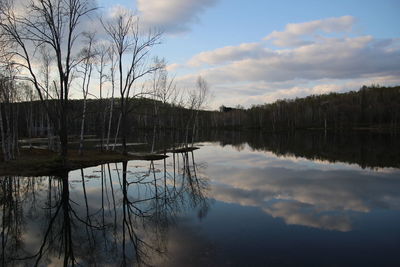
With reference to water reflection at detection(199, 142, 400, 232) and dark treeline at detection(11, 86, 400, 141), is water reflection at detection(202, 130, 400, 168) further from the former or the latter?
dark treeline at detection(11, 86, 400, 141)

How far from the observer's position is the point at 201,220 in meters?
10.5

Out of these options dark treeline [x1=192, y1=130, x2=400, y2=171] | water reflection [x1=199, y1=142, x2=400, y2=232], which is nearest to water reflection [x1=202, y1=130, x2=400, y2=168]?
dark treeline [x1=192, y1=130, x2=400, y2=171]

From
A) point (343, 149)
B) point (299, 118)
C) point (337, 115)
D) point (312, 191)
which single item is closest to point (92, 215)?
point (312, 191)

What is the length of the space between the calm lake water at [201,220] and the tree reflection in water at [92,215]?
0.13ft

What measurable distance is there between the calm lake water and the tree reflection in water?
39mm

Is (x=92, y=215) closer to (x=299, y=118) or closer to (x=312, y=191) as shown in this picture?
(x=312, y=191)

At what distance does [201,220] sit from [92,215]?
14.3 ft

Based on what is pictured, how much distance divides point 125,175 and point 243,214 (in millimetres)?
10918

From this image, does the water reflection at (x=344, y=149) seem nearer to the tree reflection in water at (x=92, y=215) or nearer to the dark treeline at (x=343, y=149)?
the dark treeline at (x=343, y=149)

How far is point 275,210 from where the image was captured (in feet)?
38.8

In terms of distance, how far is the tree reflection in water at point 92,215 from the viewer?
7746mm

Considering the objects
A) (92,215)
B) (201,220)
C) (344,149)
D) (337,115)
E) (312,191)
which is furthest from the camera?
(337,115)

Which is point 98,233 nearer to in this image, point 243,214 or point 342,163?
point 243,214

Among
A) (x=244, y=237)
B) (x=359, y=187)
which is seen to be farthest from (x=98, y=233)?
(x=359, y=187)
